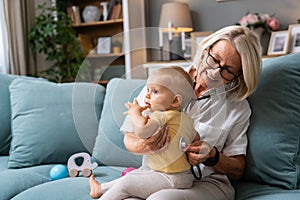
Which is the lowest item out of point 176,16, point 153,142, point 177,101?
point 153,142

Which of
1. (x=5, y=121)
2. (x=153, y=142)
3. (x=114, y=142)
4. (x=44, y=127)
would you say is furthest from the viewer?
(x=5, y=121)

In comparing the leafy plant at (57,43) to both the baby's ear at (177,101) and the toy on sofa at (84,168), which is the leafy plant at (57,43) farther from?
the baby's ear at (177,101)

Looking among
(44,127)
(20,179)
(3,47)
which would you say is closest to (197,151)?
(20,179)

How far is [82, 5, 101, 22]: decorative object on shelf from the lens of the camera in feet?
13.2

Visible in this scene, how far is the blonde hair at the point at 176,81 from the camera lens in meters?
1.10

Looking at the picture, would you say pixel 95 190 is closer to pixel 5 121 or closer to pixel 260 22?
pixel 5 121

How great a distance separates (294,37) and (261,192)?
2215 mm

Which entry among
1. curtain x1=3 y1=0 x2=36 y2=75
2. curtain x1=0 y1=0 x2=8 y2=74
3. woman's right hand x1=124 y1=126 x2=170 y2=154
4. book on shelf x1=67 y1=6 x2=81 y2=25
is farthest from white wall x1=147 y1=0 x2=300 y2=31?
woman's right hand x1=124 y1=126 x2=170 y2=154

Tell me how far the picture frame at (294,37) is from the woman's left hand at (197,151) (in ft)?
7.50

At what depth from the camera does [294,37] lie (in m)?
3.21

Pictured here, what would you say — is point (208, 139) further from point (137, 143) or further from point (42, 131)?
point (42, 131)

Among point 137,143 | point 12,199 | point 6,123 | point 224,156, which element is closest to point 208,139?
point 224,156

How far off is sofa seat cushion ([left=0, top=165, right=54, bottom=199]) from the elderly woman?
64cm

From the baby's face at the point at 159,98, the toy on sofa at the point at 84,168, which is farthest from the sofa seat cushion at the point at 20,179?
the baby's face at the point at 159,98
